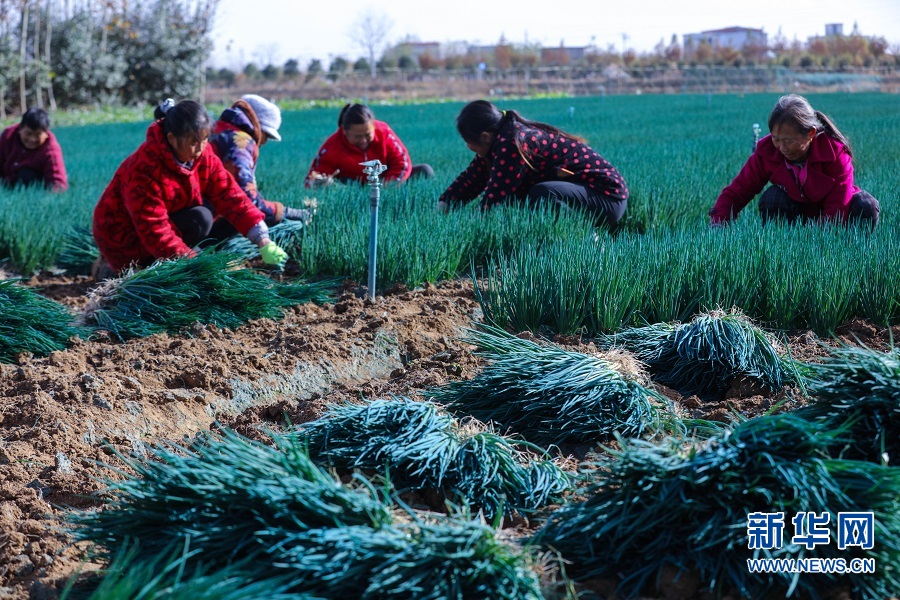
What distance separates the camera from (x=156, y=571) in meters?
1.57

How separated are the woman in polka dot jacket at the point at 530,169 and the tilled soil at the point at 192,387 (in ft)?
3.33

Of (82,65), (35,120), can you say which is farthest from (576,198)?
(82,65)

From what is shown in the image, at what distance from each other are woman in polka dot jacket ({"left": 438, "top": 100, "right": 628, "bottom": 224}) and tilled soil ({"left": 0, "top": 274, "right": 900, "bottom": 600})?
1015mm

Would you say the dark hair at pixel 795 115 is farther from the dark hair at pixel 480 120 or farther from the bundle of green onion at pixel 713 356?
the bundle of green onion at pixel 713 356

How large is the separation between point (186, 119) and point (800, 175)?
9.85 feet

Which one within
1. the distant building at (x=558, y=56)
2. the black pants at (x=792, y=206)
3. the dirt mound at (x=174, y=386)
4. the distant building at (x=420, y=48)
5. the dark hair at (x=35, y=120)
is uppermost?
the distant building at (x=420, y=48)

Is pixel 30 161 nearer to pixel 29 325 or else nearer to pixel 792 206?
pixel 29 325

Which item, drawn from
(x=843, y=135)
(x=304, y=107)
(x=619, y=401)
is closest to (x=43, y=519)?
(x=619, y=401)

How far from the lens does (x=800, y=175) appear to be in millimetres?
4238

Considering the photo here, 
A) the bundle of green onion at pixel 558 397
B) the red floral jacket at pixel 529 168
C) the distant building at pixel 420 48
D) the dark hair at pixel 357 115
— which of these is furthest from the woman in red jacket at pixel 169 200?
the distant building at pixel 420 48

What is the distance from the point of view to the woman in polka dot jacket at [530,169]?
465 centimetres

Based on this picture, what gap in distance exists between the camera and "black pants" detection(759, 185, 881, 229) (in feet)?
14.0

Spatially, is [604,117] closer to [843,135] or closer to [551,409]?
[843,135]

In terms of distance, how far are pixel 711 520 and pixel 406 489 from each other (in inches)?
26.9
